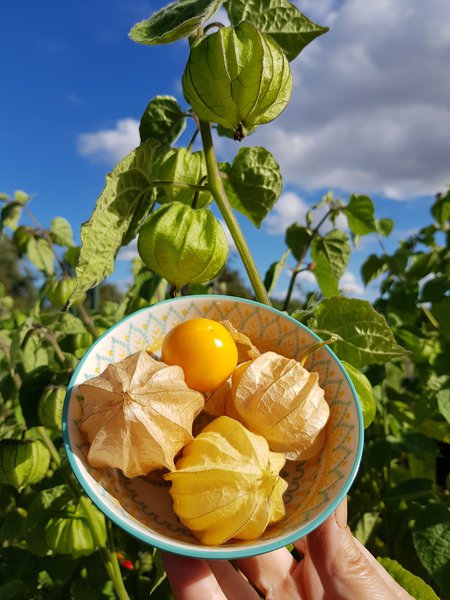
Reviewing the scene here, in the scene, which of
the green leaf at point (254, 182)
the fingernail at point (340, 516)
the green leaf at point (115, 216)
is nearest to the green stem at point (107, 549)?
the fingernail at point (340, 516)

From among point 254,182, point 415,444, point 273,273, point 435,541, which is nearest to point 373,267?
point 415,444

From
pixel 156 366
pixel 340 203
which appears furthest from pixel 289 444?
pixel 340 203

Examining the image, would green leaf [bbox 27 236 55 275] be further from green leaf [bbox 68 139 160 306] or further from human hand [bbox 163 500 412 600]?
human hand [bbox 163 500 412 600]

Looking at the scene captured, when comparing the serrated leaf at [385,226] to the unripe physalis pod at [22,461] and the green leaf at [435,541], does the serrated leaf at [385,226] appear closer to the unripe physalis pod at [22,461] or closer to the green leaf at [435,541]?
the green leaf at [435,541]

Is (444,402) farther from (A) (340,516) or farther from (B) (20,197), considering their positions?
(B) (20,197)

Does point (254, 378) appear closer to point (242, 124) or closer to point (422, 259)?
point (242, 124)
